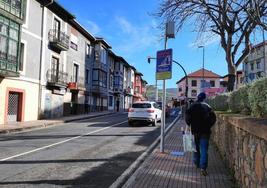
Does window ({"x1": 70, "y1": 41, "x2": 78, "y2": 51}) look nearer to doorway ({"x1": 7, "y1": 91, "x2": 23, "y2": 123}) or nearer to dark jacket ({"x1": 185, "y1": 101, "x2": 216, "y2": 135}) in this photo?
doorway ({"x1": 7, "y1": 91, "x2": 23, "y2": 123})

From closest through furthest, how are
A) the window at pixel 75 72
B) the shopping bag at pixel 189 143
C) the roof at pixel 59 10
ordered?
the shopping bag at pixel 189 143 → the roof at pixel 59 10 → the window at pixel 75 72

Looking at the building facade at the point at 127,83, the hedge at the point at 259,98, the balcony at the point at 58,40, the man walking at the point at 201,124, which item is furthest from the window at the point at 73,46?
the building facade at the point at 127,83

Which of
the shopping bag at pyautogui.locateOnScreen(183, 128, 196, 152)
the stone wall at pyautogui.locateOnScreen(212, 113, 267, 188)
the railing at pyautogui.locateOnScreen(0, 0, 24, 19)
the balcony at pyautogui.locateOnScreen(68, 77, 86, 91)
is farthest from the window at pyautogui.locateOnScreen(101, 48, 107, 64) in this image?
the stone wall at pyautogui.locateOnScreen(212, 113, 267, 188)

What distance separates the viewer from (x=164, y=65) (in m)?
11.8

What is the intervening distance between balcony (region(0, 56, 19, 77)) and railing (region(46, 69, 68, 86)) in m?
6.78

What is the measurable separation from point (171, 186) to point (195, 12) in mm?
14521

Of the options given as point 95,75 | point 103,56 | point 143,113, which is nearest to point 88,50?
point 95,75

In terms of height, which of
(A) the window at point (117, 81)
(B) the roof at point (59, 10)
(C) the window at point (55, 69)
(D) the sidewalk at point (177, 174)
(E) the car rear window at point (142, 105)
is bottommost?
(D) the sidewalk at point (177, 174)

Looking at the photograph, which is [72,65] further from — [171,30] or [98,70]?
[171,30]

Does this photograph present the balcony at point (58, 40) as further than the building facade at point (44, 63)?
Yes

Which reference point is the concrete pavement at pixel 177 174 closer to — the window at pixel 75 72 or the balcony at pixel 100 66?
the window at pixel 75 72

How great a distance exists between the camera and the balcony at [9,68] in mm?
21800

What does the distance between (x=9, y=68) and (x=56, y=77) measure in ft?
29.7

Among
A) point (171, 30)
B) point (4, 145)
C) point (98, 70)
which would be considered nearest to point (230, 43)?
point (171, 30)
